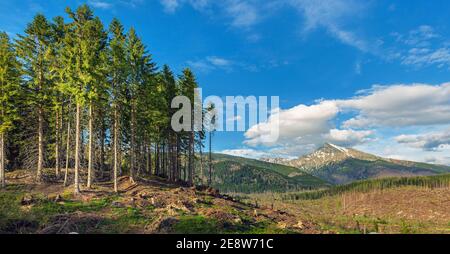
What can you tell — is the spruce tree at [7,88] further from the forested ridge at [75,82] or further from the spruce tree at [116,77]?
the spruce tree at [116,77]

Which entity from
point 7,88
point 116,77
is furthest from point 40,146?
point 116,77

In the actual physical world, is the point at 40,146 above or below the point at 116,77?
below

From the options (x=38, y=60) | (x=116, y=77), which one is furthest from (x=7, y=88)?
(x=116, y=77)

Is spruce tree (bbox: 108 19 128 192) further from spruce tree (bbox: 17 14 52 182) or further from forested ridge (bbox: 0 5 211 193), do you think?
spruce tree (bbox: 17 14 52 182)

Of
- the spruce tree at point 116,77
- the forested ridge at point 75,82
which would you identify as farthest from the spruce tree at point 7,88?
the spruce tree at point 116,77

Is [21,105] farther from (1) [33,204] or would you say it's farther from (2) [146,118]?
(1) [33,204]

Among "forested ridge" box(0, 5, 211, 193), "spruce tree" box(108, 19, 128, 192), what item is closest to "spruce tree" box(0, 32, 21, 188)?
"forested ridge" box(0, 5, 211, 193)

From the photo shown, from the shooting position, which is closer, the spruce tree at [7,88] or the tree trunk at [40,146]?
the spruce tree at [7,88]

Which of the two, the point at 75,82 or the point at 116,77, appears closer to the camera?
the point at 75,82

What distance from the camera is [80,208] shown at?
22.8 metres

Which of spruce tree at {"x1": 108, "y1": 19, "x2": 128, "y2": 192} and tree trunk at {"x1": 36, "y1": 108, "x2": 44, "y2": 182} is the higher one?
spruce tree at {"x1": 108, "y1": 19, "x2": 128, "y2": 192}

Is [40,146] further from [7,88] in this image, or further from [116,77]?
[116,77]

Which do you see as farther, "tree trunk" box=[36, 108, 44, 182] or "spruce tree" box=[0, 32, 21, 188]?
"tree trunk" box=[36, 108, 44, 182]
